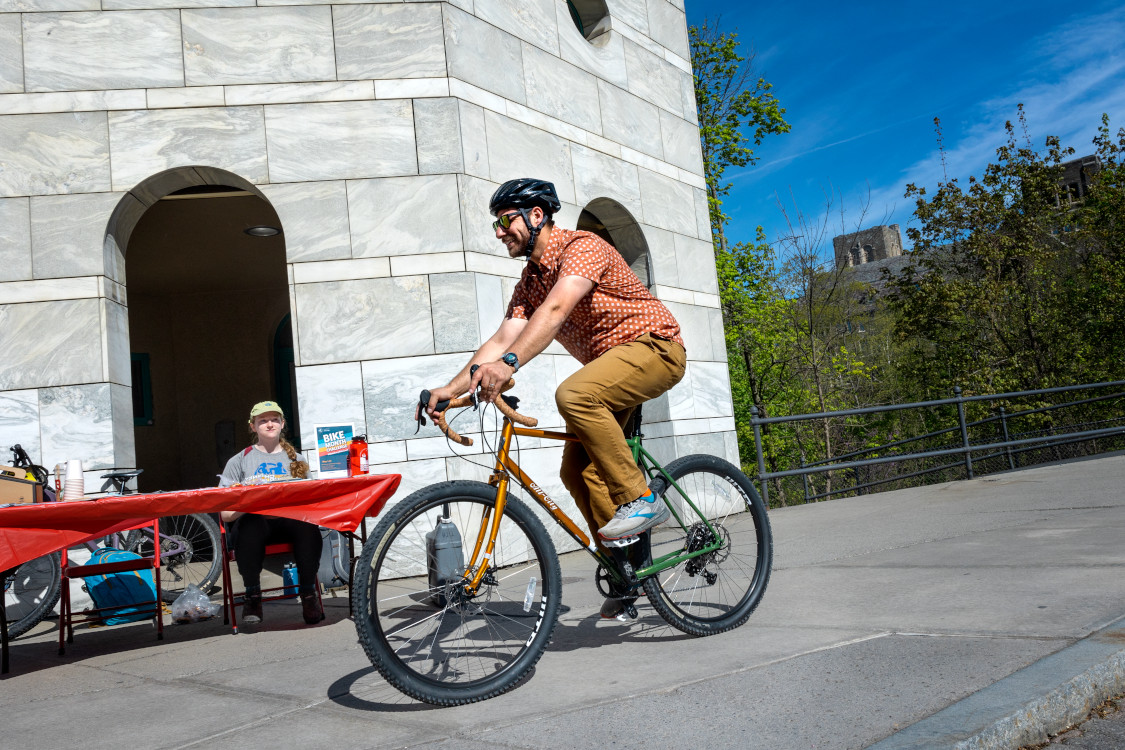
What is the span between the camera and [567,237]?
3674 millimetres

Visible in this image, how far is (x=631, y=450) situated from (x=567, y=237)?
935mm

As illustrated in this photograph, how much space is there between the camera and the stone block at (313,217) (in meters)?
6.95

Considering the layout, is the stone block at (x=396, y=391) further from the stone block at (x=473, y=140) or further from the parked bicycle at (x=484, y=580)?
the parked bicycle at (x=484, y=580)

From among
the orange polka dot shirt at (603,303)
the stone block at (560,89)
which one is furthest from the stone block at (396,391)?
the orange polka dot shirt at (603,303)

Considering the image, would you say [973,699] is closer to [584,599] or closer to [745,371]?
[584,599]

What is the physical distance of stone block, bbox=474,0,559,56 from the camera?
7.75 metres

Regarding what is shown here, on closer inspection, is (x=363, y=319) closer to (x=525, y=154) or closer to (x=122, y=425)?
(x=122, y=425)

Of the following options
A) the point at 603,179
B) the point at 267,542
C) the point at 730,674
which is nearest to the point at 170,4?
the point at 603,179

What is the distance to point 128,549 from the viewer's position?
21.3 feet

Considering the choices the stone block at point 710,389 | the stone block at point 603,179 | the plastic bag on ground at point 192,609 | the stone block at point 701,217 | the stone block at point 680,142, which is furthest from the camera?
the stone block at point 701,217

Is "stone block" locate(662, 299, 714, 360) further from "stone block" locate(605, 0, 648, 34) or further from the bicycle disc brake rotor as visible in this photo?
the bicycle disc brake rotor

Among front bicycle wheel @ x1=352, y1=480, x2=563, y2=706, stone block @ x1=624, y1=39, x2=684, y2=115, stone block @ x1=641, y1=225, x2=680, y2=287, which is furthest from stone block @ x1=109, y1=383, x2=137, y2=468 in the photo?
stone block @ x1=624, y1=39, x2=684, y2=115

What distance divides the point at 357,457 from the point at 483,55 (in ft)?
13.8

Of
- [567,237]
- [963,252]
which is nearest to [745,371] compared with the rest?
[963,252]
